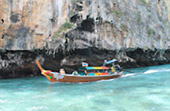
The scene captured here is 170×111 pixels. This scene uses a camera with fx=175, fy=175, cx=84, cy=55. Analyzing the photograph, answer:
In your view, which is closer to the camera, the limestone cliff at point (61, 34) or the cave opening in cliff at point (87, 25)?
the limestone cliff at point (61, 34)

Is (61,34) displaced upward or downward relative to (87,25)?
downward

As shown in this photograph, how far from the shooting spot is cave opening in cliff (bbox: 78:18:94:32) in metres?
21.2

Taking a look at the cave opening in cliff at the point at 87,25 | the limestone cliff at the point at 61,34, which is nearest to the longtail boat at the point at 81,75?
the limestone cliff at the point at 61,34

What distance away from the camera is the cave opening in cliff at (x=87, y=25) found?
2119cm

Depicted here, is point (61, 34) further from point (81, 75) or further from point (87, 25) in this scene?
point (81, 75)

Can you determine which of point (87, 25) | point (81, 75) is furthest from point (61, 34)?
point (81, 75)

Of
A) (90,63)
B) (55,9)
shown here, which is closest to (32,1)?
(55,9)

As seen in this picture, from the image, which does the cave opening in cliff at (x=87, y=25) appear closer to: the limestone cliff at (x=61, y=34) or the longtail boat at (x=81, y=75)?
the limestone cliff at (x=61, y=34)

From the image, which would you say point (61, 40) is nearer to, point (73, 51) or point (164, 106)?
point (73, 51)

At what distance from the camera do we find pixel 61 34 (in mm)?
20062

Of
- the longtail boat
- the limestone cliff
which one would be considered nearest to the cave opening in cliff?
the limestone cliff

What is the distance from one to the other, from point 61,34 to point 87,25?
361 centimetres

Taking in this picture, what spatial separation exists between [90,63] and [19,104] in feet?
53.9

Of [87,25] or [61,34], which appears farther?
[87,25]
